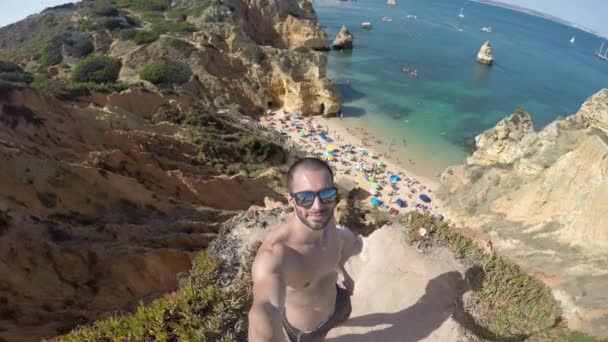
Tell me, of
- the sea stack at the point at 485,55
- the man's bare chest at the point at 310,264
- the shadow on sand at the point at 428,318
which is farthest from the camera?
the sea stack at the point at 485,55

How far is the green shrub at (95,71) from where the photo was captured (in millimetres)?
24281

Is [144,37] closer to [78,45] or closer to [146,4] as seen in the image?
[78,45]

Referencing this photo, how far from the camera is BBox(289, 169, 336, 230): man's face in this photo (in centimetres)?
293

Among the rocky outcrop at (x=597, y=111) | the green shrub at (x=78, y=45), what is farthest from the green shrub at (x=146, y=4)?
the rocky outcrop at (x=597, y=111)

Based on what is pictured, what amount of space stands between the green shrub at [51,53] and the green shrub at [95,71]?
5.13 meters

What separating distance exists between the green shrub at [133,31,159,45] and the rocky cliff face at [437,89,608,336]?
26.9 meters

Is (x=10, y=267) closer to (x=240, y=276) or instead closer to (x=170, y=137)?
(x=240, y=276)

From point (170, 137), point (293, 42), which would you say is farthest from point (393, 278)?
point (293, 42)

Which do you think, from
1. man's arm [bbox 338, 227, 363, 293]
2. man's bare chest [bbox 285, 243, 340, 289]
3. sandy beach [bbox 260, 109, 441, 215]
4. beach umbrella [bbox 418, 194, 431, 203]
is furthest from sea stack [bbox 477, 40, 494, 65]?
man's bare chest [bbox 285, 243, 340, 289]

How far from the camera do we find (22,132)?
35.2 ft

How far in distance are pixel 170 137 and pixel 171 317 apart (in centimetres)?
1236

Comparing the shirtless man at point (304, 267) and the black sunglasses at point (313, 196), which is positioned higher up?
the black sunglasses at point (313, 196)

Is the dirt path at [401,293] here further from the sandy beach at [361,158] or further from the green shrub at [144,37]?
the green shrub at [144,37]

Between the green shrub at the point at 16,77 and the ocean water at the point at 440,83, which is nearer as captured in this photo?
the green shrub at the point at 16,77
